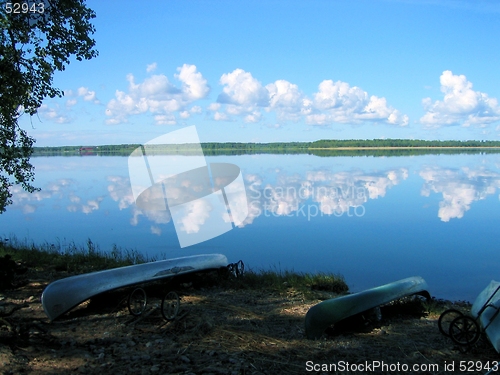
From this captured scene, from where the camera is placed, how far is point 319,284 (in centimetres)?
725

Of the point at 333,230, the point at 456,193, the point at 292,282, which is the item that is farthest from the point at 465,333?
the point at 456,193

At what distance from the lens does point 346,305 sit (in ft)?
15.2

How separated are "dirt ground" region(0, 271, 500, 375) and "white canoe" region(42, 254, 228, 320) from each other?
0.60 ft

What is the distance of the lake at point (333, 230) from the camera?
396 inches

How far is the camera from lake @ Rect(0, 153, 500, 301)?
1005cm

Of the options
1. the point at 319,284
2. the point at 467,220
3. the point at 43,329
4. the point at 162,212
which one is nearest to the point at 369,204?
the point at 467,220

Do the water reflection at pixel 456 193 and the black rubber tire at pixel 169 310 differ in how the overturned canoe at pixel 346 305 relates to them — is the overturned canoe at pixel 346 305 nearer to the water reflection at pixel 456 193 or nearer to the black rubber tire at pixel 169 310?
the black rubber tire at pixel 169 310

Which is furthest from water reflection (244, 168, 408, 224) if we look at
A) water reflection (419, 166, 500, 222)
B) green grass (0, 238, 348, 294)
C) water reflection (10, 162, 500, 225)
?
green grass (0, 238, 348, 294)

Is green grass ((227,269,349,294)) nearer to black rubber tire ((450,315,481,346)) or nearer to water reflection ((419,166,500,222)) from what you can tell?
black rubber tire ((450,315,481,346))

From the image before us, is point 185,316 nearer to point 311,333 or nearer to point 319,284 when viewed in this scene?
point 311,333

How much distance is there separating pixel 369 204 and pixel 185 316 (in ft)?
52.2

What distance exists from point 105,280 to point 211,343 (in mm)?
1987

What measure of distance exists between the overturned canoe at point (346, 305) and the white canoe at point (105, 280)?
2.46 metres

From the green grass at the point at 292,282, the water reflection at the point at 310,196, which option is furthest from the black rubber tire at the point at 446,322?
the water reflection at the point at 310,196
